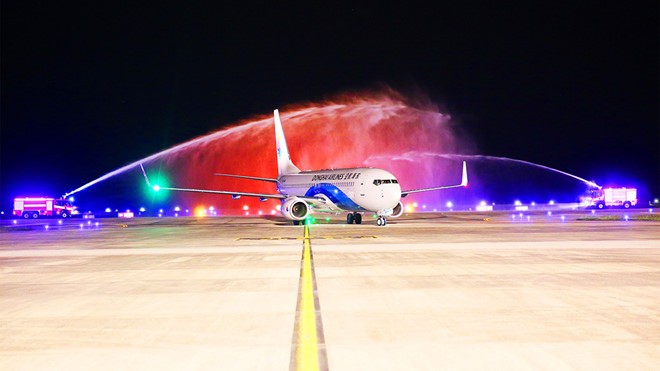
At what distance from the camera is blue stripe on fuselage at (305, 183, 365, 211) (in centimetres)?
5299

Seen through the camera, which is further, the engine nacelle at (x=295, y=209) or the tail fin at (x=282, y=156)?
the tail fin at (x=282, y=156)

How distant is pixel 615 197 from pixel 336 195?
6082 cm

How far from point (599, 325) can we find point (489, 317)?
5.48 feet

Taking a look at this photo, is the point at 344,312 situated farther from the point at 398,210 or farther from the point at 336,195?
the point at 398,210

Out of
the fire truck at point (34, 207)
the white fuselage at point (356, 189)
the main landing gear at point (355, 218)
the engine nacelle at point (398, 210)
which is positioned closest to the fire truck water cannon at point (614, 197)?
the engine nacelle at point (398, 210)

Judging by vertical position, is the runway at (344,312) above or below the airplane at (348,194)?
below

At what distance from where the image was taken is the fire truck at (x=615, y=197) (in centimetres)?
9888

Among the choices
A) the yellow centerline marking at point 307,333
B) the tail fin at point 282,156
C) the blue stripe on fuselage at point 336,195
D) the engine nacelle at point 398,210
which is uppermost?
the tail fin at point 282,156

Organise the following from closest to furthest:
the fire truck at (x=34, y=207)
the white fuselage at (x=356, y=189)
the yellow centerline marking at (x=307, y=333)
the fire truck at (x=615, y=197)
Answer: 1. the yellow centerline marking at (x=307, y=333)
2. the white fuselage at (x=356, y=189)
3. the fire truck at (x=34, y=207)
4. the fire truck at (x=615, y=197)

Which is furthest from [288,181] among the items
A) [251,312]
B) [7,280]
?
[251,312]

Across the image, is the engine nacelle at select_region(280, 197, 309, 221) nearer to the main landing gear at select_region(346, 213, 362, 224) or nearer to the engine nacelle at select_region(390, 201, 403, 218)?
the main landing gear at select_region(346, 213, 362, 224)

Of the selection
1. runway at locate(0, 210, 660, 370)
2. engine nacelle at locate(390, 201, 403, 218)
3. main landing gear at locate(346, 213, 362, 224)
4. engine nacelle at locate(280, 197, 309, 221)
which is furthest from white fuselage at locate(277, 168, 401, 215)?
runway at locate(0, 210, 660, 370)

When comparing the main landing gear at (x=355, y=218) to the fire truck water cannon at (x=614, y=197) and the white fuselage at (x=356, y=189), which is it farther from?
the fire truck water cannon at (x=614, y=197)

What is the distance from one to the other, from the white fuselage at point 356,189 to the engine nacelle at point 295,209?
8.76ft
